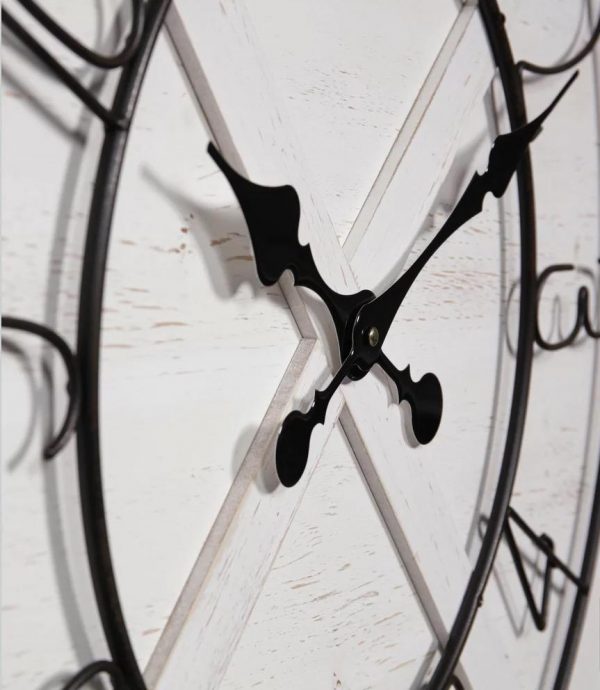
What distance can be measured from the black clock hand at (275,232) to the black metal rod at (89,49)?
8 cm

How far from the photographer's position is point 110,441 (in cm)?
52

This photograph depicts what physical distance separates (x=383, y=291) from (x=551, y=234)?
0.27 metres

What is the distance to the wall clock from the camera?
49cm

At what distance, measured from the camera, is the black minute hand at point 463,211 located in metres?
0.62

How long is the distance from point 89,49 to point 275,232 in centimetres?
15

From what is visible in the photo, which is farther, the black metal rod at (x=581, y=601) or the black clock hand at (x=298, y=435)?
the black metal rod at (x=581, y=601)

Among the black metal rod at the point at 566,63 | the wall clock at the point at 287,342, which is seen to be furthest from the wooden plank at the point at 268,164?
the black metal rod at the point at 566,63

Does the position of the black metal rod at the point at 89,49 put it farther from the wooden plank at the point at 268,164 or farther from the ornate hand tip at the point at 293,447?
the ornate hand tip at the point at 293,447

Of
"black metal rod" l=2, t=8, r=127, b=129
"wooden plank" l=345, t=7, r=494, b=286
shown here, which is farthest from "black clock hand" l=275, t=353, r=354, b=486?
"black metal rod" l=2, t=8, r=127, b=129

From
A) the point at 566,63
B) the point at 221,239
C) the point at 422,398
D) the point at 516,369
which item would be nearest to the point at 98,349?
the point at 221,239

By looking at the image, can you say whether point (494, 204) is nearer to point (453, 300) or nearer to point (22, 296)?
point (453, 300)

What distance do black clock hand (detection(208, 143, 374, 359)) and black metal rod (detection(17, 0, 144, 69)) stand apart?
0.26 feet

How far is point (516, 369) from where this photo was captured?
2.64 ft

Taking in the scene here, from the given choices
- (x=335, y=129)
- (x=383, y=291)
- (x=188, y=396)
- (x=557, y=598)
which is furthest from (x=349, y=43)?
(x=557, y=598)
